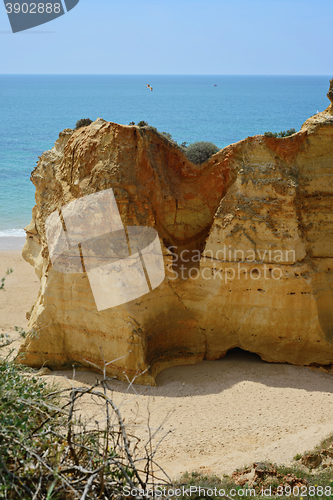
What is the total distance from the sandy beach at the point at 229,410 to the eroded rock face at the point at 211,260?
15.7 inches

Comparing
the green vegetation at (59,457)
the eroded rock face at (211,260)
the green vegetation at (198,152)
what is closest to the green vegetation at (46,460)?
the green vegetation at (59,457)

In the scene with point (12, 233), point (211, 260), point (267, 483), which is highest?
point (211, 260)

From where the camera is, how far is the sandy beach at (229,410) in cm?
755

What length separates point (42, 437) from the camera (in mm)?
4609

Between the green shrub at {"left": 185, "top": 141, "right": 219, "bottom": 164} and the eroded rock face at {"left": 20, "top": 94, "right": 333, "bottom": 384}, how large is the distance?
0.18 meters

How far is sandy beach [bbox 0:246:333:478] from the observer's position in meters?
7.55

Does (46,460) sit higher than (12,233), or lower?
higher

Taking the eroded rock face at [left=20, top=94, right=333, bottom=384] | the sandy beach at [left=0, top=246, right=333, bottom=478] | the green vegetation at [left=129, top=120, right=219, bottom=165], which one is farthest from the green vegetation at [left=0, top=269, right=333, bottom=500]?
the green vegetation at [left=129, top=120, right=219, bottom=165]

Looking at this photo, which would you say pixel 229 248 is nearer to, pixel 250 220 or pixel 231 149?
pixel 250 220

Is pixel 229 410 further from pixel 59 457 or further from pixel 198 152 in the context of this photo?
pixel 198 152

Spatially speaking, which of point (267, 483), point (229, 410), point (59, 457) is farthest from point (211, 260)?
point (59, 457)

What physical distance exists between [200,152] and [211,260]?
237 cm

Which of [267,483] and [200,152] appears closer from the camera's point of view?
[267,483]

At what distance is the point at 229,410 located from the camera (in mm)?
8664
